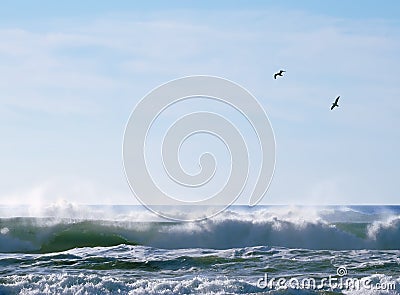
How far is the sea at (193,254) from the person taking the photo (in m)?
18.6

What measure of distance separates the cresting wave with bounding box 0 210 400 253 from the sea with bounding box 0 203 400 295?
0.13 feet

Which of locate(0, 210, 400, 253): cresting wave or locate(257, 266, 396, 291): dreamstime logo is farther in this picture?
Result: locate(0, 210, 400, 253): cresting wave

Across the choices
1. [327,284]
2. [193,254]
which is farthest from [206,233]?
[327,284]

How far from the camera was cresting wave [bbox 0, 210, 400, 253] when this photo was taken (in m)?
29.9

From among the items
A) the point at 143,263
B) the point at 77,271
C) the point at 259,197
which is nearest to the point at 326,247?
the point at 259,197

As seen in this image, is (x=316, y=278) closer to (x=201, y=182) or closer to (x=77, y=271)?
(x=201, y=182)

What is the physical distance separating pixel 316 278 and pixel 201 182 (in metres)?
3.84

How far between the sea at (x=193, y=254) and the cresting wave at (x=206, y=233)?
0.04 meters

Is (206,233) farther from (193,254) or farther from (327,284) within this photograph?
(327,284)

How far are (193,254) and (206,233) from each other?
22.1ft

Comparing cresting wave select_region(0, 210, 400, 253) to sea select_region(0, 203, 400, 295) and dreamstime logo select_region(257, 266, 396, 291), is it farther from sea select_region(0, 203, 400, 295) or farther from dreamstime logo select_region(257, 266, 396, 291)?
dreamstime logo select_region(257, 266, 396, 291)

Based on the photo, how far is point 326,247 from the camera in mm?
31078

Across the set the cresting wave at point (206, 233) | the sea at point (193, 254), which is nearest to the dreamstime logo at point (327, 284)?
the sea at point (193, 254)

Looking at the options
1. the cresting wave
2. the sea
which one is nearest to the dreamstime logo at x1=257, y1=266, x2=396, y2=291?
the sea
